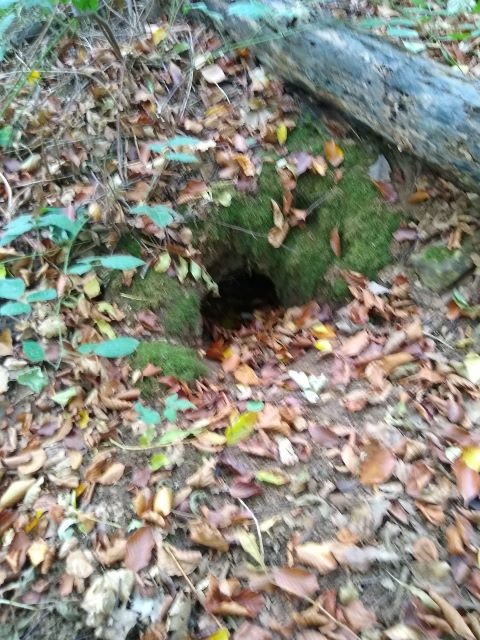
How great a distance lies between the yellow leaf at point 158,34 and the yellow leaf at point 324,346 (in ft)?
8.08

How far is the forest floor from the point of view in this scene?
208cm

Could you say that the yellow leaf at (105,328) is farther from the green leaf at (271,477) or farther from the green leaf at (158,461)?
the green leaf at (271,477)

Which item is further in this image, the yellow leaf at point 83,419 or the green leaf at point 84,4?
the yellow leaf at point 83,419

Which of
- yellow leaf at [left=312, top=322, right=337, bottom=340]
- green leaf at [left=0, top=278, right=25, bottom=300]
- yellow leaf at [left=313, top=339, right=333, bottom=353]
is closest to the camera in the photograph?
green leaf at [left=0, top=278, right=25, bottom=300]

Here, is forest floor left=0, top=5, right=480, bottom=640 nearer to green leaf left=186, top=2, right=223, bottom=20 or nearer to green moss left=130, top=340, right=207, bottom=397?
green moss left=130, top=340, right=207, bottom=397

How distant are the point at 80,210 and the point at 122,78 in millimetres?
957

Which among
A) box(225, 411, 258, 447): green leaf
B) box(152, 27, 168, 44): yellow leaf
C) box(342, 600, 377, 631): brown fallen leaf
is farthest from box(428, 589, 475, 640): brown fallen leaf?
box(152, 27, 168, 44): yellow leaf

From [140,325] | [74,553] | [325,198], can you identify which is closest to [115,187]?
[140,325]

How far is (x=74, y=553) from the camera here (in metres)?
2.16

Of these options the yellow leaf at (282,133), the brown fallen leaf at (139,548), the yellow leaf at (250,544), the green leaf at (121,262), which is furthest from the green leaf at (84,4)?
the yellow leaf at (250,544)

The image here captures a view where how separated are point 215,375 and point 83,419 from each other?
82cm

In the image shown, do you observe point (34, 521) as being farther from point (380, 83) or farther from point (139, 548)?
point (380, 83)

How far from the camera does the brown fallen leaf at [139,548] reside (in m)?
2.14

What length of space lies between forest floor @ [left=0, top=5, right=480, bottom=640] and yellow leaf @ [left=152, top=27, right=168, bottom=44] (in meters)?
0.01
